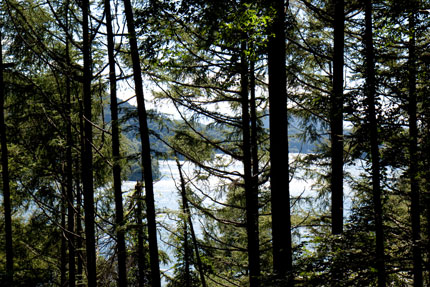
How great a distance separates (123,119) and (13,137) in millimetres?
5253

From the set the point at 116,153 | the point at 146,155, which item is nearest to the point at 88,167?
the point at 116,153

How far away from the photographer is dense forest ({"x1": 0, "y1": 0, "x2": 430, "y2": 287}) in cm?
473

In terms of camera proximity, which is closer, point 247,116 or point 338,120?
point 338,120

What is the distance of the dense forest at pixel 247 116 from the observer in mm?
4727

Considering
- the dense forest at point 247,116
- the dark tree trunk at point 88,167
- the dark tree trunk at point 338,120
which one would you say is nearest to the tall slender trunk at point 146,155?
the dense forest at point 247,116

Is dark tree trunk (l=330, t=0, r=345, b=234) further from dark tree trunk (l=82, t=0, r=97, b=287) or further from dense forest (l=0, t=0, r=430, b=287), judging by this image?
dark tree trunk (l=82, t=0, r=97, b=287)

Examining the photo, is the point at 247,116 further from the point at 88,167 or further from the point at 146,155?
the point at 88,167

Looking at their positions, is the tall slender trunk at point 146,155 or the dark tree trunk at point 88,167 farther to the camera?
the dark tree trunk at point 88,167

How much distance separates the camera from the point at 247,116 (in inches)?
313

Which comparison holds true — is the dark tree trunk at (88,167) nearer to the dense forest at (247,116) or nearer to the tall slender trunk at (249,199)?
the dense forest at (247,116)

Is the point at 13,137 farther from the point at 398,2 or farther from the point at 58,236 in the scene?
the point at 398,2

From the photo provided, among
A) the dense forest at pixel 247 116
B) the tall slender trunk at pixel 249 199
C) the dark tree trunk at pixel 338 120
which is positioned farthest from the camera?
the tall slender trunk at pixel 249 199

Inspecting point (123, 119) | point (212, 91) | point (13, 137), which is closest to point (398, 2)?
point (212, 91)

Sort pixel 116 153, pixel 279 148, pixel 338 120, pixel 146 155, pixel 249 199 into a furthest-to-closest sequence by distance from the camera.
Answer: pixel 249 199, pixel 116 153, pixel 146 155, pixel 338 120, pixel 279 148
